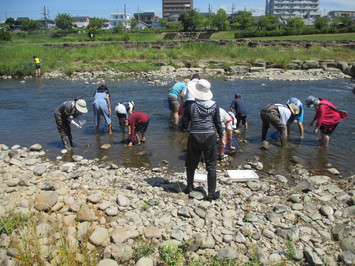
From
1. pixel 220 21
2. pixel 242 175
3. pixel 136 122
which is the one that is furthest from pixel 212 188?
pixel 220 21

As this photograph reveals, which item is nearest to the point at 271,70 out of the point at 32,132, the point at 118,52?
the point at 118,52

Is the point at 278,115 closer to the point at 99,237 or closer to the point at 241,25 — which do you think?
the point at 99,237

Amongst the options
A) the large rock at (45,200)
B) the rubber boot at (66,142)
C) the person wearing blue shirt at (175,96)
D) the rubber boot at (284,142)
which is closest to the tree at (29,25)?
the person wearing blue shirt at (175,96)

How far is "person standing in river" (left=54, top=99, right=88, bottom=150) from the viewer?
805 cm

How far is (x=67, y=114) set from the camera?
815 cm

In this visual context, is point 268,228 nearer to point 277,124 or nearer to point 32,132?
point 277,124

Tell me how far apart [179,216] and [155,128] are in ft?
20.6

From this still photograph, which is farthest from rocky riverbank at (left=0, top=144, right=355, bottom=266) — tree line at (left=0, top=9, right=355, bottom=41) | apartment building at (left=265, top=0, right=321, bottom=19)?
apartment building at (left=265, top=0, right=321, bottom=19)

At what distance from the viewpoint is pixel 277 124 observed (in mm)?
8578

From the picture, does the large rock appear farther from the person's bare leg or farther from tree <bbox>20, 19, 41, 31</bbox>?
tree <bbox>20, 19, 41, 31</bbox>

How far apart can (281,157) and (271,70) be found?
20.4 m

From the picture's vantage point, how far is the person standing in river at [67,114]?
8055 millimetres

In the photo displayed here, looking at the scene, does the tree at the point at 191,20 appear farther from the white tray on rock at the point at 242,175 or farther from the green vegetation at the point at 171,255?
the green vegetation at the point at 171,255

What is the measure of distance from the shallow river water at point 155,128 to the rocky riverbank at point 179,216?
1.23 metres
